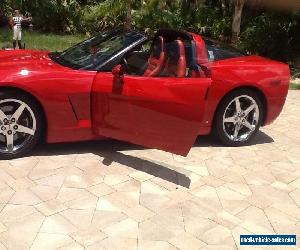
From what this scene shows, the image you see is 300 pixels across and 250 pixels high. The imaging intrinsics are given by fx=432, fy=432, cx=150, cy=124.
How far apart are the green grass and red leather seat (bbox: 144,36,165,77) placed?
827 cm

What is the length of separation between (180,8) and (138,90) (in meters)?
13.3

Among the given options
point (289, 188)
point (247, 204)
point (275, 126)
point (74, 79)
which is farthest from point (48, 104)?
point (275, 126)

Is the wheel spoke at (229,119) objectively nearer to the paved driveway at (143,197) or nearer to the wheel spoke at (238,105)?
the wheel spoke at (238,105)

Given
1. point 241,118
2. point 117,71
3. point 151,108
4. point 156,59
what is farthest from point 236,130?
point 117,71

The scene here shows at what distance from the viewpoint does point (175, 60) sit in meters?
5.17

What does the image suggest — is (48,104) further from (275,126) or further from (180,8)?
(180,8)

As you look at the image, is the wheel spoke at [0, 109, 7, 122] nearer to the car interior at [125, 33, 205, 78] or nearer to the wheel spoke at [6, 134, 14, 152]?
the wheel spoke at [6, 134, 14, 152]

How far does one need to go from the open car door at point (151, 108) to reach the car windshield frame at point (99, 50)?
28 centimetres

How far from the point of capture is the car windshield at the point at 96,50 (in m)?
4.93

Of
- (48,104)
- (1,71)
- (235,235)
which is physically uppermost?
(1,71)

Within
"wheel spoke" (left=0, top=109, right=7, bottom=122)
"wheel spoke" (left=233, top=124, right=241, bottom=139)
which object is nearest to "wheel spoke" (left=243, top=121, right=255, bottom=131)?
"wheel spoke" (left=233, top=124, right=241, bottom=139)

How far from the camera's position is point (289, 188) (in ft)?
15.4

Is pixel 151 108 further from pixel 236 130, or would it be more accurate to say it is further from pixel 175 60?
pixel 236 130

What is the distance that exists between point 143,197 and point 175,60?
1.81 meters
